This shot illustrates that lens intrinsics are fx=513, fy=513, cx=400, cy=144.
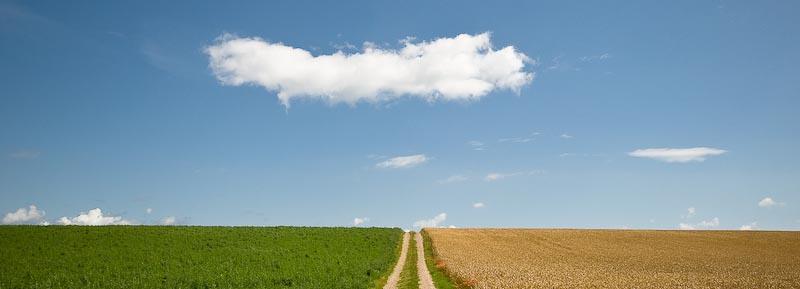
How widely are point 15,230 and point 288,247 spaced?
30683 mm

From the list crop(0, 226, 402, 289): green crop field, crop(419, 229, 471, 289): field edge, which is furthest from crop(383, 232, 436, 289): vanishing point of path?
crop(0, 226, 402, 289): green crop field

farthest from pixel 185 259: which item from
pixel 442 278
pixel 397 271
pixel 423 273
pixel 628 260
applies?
pixel 628 260

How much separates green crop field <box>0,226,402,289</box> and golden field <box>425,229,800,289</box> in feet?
24.9

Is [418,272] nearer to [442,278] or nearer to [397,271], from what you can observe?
[397,271]

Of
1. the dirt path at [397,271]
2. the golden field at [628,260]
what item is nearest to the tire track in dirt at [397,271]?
the dirt path at [397,271]

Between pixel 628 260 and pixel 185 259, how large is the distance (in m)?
37.9

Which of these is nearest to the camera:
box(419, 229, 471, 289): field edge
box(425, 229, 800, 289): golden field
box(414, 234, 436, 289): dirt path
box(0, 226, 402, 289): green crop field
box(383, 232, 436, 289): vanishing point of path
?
box(0, 226, 402, 289): green crop field

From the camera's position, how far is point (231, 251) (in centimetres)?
4456

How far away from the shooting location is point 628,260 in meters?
46.7

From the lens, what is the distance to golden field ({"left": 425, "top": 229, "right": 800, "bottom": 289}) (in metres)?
30.3

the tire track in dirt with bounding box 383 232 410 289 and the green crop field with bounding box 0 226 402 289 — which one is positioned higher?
the green crop field with bounding box 0 226 402 289

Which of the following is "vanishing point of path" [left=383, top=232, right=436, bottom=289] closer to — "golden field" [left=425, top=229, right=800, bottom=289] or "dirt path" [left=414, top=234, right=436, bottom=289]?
"dirt path" [left=414, top=234, right=436, bottom=289]

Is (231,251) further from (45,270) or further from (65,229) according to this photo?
(65,229)

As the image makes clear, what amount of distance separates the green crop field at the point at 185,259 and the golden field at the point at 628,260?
7.58 m
